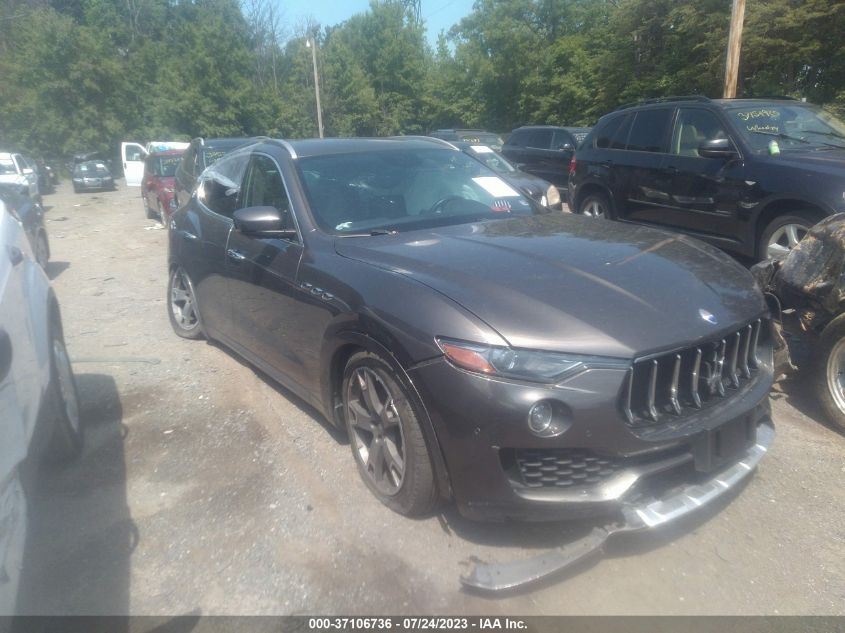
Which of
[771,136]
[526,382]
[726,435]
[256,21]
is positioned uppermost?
[256,21]

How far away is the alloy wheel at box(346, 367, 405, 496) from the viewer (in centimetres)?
307

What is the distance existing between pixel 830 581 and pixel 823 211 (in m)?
4.03

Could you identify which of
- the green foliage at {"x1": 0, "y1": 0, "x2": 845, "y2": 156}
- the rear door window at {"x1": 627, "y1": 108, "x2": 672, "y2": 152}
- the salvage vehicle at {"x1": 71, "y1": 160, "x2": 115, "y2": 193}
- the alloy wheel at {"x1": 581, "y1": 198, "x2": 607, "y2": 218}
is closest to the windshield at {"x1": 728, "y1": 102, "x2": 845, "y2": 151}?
the rear door window at {"x1": 627, "y1": 108, "x2": 672, "y2": 152}

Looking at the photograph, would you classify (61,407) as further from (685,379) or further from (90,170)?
(90,170)

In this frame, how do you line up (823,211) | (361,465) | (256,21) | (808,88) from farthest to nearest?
(256,21)
(808,88)
(823,211)
(361,465)

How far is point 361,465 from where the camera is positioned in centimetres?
345

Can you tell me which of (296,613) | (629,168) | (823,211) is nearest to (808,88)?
(629,168)

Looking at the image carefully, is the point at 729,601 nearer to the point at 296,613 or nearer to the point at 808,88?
the point at 296,613

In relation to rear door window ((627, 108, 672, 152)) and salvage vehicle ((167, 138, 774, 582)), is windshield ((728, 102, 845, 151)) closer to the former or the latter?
rear door window ((627, 108, 672, 152))

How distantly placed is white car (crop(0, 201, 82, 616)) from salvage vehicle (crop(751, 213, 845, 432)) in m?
3.89

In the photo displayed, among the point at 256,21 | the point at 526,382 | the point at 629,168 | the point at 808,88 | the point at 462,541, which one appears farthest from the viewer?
the point at 256,21

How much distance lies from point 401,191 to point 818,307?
2664 millimetres

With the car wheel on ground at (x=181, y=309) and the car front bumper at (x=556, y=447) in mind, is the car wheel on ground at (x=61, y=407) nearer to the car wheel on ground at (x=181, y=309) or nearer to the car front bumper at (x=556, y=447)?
the car wheel on ground at (x=181, y=309)

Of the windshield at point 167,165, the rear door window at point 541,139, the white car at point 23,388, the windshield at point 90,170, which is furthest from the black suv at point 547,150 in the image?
the windshield at point 90,170
